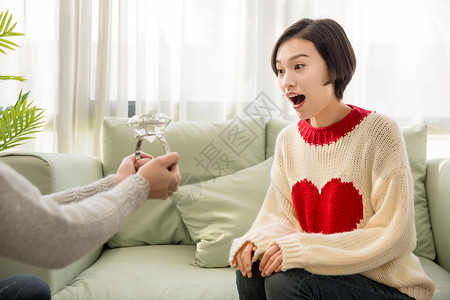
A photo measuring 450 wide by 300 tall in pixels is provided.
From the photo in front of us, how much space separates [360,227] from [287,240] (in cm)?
21

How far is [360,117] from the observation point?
1.27 meters

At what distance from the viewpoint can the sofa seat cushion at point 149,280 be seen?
1.39 metres

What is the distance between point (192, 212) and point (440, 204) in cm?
92

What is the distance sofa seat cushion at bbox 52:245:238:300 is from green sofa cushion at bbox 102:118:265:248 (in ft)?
0.43

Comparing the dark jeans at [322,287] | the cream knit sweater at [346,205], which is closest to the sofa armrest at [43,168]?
the cream knit sweater at [346,205]

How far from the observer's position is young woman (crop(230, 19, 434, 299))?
112 centimetres

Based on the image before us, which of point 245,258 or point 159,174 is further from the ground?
point 159,174

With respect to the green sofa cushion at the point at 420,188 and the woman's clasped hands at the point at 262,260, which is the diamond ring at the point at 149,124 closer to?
the woman's clasped hands at the point at 262,260

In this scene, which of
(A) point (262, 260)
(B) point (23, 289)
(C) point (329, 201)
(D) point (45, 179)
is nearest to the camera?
(B) point (23, 289)

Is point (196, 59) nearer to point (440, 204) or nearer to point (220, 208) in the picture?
point (220, 208)

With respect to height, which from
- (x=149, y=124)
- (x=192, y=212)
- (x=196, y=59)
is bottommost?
(x=192, y=212)

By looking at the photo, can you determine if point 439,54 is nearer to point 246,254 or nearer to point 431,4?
point 431,4

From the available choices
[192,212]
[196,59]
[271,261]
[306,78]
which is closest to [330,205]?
[271,261]

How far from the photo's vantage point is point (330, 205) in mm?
1259
